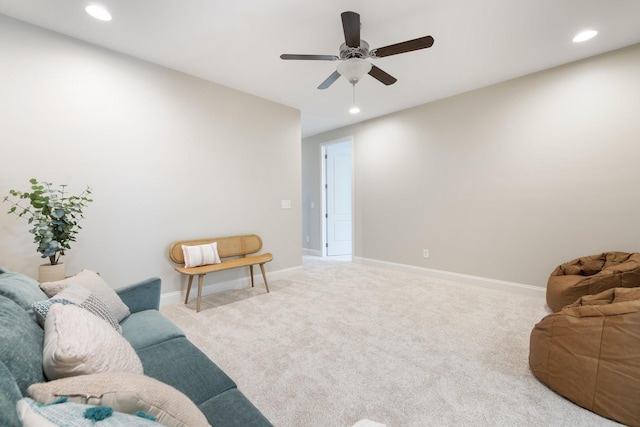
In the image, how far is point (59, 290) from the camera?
149cm

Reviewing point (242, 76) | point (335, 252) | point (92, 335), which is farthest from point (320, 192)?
point (92, 335)

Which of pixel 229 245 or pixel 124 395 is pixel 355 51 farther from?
pixel 229 245

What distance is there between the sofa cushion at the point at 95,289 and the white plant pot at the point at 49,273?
0.71 metres

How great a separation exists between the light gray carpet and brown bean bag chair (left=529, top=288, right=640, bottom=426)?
92mm

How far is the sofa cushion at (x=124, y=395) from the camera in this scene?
2.22 feet

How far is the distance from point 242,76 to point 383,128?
8.72ft

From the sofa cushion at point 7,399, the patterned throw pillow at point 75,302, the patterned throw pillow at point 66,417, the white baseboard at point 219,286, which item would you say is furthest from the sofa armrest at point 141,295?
the patterned throw pillow at point 66,417

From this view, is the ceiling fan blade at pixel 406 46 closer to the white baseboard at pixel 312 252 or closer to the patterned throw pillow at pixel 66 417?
the patterned throw pillow at pixel 66 417

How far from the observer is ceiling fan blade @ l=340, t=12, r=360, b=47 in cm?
184

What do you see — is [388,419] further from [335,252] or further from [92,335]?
[335,252]

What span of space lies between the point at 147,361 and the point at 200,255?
1.93m

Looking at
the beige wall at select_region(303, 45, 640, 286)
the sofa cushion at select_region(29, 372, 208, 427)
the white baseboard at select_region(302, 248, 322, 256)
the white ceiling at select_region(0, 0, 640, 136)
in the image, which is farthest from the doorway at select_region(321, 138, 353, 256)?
the sofa cushion at select_region(29, 372, 208, 427)

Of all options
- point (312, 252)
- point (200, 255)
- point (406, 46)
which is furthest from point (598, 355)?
point (312, 252)

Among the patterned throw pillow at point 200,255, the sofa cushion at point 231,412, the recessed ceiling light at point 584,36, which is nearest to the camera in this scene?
the sofa cushion at point 231,412
